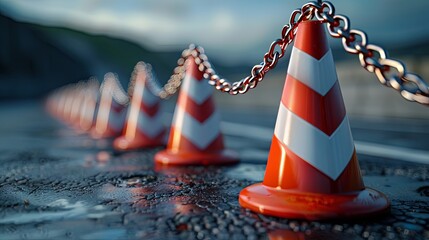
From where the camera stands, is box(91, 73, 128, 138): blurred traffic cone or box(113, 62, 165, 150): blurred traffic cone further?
box(91, 73, 128, 138): blurred traffic cone

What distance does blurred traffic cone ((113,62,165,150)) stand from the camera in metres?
7.75

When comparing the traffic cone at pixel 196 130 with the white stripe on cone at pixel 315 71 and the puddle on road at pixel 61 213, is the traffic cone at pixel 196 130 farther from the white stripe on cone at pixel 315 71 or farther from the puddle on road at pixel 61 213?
the white stripe on cone at pixel 315 71

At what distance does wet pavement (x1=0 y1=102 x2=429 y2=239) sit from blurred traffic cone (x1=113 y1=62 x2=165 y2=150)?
90 centimetres

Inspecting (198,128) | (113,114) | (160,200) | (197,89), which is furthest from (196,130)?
(113,114)

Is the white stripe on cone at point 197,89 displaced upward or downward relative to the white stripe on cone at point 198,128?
upward

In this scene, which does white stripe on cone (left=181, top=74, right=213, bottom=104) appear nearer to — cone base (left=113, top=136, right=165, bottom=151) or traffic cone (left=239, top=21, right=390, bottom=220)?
cone base (left=113, top=136, right=165, bottom=151)

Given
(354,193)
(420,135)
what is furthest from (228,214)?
(420,135)

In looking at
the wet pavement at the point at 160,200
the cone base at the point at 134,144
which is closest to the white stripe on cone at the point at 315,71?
the wet pavement at the point at 160,200

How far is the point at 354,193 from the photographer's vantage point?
3.22 metres

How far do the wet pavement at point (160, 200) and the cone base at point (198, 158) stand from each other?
168 millimetres

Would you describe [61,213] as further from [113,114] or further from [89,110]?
[89,110]

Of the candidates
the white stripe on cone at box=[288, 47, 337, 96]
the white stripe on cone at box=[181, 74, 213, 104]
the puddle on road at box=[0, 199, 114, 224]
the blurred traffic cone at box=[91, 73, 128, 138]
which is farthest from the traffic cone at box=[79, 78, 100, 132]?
the white stripe on cone at box=[288, 47, 337, 96]

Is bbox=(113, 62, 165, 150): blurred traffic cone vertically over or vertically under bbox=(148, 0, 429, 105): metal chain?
under

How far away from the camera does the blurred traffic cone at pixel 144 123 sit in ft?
25.4
